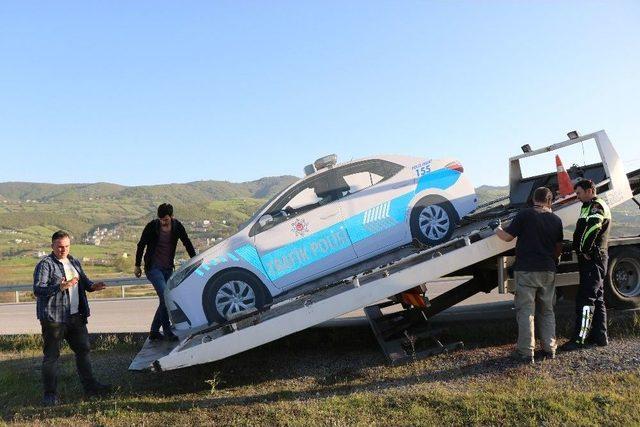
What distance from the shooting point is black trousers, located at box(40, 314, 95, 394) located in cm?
541

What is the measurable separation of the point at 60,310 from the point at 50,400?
3.00 feet

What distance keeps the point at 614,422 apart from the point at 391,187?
3.13 m

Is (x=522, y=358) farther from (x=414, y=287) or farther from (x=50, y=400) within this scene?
(x=50, y=400)

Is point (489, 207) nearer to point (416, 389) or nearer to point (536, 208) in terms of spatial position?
point (536, 208)

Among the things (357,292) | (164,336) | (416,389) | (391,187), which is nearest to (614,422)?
(416,389)

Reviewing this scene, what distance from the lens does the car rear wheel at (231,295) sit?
224 inches

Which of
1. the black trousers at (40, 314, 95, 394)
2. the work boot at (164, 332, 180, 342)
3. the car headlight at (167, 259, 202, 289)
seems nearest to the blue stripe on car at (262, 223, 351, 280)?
the car headlight at (167, 259, 202, 289)

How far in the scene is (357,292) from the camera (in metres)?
5.14

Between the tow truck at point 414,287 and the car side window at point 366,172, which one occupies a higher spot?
the car side window at point 366,172

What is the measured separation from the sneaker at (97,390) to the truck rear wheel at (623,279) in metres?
5.99

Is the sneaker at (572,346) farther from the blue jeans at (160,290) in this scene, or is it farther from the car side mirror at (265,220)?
the blue jeans at (160,290)

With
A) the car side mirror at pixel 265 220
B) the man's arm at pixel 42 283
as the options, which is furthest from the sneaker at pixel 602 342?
the man's arm at pixel 42 283

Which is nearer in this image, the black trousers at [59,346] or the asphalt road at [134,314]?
the black trousers at [59,346]

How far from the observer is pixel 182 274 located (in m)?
5.82
